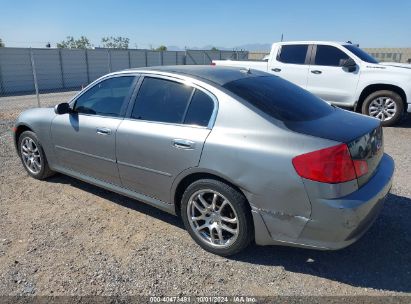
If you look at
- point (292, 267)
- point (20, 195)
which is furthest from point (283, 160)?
point (20, 195)

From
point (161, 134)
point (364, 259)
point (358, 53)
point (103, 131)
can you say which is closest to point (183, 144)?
point (161, 134)

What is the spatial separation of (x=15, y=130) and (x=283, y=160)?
162 inches

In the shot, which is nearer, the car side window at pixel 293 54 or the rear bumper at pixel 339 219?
the rear bumper at pixel 339 219

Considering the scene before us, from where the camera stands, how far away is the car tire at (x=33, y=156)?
4.91 meters

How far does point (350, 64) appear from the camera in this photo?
8531 millimetres

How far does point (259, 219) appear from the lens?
2.96 metres

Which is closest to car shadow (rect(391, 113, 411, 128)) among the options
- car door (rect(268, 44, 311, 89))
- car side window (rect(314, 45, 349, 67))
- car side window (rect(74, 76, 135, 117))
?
car side window (rect(314, 45, 349, 67))

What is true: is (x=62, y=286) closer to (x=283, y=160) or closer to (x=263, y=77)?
(x=283, y=160)

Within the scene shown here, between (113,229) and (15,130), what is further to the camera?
(15,130)

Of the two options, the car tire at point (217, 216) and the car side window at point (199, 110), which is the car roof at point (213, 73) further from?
the car tire at point (217, 216)

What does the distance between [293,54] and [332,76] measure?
1.24 metres

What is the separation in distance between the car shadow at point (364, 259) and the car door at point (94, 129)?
105cm

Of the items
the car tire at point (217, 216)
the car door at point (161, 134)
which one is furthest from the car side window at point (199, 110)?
the car tire at point (217, 216)

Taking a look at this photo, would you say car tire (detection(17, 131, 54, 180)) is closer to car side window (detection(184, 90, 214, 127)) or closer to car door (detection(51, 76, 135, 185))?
car door (detection(51, 76, 135, 185))
